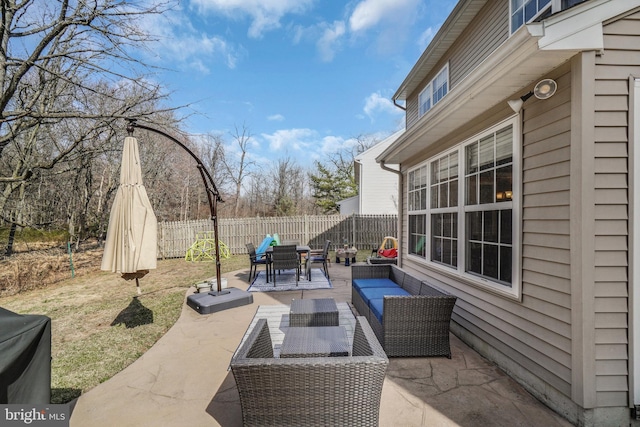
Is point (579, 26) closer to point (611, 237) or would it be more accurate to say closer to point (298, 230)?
point (611, 237)

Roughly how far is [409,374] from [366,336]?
1169 millimetres

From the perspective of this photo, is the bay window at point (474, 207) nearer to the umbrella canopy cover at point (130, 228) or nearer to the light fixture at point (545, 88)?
the light fixture at point (545, 88)

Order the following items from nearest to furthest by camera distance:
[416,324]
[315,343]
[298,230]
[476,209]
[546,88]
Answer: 1. [546,88]
2. [315,343]
3. [416,324]
4. [476,209]
5. [298,230]

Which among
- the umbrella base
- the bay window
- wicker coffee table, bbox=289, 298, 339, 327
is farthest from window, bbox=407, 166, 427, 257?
the umbrella base

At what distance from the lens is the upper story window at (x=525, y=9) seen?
3.68 metres

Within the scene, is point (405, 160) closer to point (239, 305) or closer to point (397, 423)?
point (239, 305)

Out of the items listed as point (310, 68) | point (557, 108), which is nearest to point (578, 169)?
point (557, 108)

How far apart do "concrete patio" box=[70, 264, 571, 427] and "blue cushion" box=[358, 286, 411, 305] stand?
0.87 m

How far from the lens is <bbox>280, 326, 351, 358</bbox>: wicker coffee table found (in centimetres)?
235

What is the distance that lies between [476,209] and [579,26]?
6.03 ft

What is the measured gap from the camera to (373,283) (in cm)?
455

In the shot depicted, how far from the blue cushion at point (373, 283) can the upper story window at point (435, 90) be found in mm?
3821

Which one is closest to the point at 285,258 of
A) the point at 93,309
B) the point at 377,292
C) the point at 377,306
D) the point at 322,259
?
the point at 322,259

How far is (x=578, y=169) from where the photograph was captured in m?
1.98
